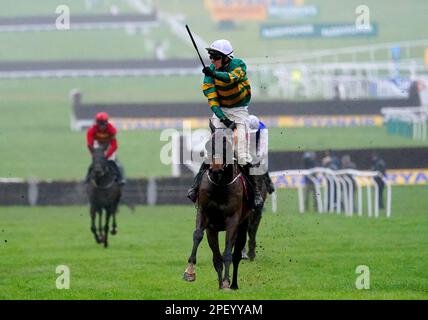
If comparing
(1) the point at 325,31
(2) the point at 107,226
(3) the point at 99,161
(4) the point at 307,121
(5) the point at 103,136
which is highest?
(1) the point at 325,31

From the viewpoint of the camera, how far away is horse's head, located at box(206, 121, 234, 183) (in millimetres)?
12000

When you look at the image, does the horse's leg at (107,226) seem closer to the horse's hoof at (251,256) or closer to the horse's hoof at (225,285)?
the horse's hoof at (251,256)

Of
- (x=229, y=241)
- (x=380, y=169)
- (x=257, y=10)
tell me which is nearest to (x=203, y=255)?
(x=229, y=241)

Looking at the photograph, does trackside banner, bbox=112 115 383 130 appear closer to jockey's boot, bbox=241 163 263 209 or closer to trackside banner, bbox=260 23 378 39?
trackside banner, bbox=260 23 378 39

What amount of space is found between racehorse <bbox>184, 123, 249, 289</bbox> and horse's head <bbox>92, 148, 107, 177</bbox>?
6.34 meters

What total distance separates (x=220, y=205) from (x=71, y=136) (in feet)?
77.5

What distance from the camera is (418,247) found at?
1733 centimetres

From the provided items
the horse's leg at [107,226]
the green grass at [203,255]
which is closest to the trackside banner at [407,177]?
the green grass at [203,255]

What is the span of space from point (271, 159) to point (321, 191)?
1.12 meters

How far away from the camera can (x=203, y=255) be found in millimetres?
16891

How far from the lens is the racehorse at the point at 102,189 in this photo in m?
18.5

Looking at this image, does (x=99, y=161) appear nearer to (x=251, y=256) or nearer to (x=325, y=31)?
(x=251, y=256)

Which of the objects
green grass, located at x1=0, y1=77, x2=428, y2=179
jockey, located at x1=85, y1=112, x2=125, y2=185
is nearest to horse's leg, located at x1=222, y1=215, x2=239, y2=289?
jockey, located at x1=85, y1=112, x2=125, y2=185

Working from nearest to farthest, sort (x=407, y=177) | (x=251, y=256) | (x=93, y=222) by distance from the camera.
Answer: (x=251, y=256) < (x=93, y=222) < (x=407, y=177)
